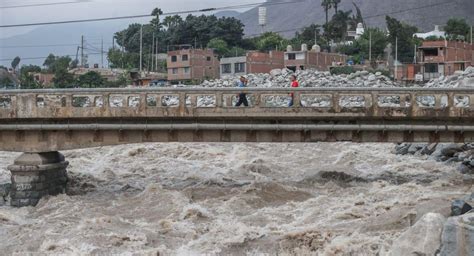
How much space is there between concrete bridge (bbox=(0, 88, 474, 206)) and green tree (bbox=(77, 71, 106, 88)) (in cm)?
5308

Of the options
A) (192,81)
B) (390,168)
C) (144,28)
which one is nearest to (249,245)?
(390,168)

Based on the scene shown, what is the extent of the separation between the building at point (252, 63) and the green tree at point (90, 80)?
15119mm

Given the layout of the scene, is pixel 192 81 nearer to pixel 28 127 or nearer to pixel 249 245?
pixel 28 127

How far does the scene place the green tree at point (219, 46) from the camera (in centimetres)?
8819

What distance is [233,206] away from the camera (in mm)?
19156

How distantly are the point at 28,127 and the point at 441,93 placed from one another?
12.9 metres

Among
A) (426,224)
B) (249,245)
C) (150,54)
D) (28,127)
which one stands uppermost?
(150,54)

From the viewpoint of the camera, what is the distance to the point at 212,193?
21391 mm

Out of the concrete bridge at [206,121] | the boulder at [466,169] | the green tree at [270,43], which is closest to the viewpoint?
the concrete bridge at [206,121]

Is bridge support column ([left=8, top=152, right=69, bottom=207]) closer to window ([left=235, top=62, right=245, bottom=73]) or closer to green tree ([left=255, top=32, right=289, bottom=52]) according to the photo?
window ([left=235, top=62, right=245, bottom=73])

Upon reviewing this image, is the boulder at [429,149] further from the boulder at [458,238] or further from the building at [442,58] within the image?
the building at [442,58]

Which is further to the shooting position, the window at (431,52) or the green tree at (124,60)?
the green tree at (124,60)

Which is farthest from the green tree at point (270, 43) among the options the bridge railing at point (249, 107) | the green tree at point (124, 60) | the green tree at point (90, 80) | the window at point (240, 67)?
the bridge railing at point (249, 107)

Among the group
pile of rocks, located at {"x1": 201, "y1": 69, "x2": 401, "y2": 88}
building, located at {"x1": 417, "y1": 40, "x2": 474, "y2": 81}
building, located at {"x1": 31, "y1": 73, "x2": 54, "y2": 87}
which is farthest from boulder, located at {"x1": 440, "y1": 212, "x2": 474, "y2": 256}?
building, located at {"x1": 31, "y1": 73, "x2": 54, "y2": 87}
